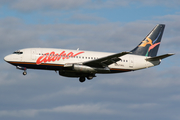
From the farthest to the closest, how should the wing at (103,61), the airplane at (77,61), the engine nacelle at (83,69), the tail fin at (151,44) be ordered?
the tail fin at (151,44), the airplane at (77,61), the engine nacelle at (83,69), the wing at (103,61)

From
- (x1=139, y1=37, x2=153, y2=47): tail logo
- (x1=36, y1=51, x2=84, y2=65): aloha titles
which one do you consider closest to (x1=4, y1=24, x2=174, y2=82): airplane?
(x1=36, y1=51, x2=84, y2=65): aloha titles

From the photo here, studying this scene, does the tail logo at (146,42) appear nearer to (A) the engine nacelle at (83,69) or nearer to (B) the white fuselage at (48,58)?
(B) the white fuselage at (48,58)

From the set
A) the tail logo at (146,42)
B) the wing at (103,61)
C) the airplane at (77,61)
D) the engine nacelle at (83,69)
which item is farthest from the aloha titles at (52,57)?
the tail logo at (146,42)

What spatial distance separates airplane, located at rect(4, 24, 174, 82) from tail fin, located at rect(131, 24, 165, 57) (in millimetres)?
1843

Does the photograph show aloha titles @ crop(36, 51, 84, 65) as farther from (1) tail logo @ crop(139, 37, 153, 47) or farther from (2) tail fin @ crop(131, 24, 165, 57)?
(1) tail logo @ crop(139, 37, 153, 47)

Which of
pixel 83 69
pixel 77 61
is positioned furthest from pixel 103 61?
pixel 77 61

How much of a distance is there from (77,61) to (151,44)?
1543 centimetres

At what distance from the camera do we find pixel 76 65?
53.3 metres

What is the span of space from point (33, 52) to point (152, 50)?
71.9 ft

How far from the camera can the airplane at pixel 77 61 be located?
53312mm

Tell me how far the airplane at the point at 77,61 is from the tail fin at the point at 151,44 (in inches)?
72.6

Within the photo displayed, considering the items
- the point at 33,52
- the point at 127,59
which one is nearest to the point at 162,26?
the point at 127,59

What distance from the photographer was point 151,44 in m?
61.7

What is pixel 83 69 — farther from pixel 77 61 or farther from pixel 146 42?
pixel 146 42
